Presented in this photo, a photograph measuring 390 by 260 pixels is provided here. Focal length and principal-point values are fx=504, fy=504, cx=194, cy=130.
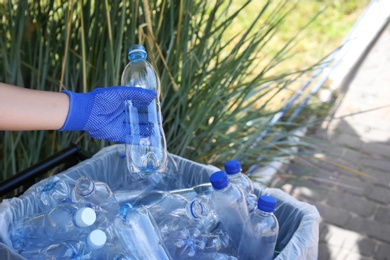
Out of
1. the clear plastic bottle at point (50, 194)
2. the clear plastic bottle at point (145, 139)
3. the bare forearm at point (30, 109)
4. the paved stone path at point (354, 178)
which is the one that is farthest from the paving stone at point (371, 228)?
the bare forearm at point (30, 109)

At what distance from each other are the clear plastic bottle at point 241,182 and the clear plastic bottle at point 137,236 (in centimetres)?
29

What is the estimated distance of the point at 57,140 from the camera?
2355mm

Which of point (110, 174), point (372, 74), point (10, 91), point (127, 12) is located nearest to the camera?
point (10, 91)

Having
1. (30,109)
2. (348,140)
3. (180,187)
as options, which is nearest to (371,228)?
(348,140)

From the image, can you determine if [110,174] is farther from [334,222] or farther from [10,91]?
[334,222]

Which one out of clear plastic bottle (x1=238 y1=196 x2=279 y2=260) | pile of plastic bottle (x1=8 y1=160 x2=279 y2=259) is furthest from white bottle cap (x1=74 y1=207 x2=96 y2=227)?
clear plastic bottle (x1=238 y1=196 x2=279 y2=260)

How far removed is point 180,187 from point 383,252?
144 cm

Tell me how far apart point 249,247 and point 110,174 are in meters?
0.60

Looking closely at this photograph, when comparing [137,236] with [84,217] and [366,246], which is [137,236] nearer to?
[84,217]

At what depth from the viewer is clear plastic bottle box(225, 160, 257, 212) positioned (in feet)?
4.90

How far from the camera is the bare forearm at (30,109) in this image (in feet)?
4.48

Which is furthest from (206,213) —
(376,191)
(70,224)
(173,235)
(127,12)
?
(376,191)

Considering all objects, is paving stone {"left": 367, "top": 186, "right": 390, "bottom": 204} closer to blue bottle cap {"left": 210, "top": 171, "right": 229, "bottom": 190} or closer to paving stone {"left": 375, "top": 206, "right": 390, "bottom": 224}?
paving stone {"left": 375, "top": 206, "right": 390, "bottom": 224}

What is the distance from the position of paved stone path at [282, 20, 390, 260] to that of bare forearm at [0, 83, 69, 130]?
1.30m
